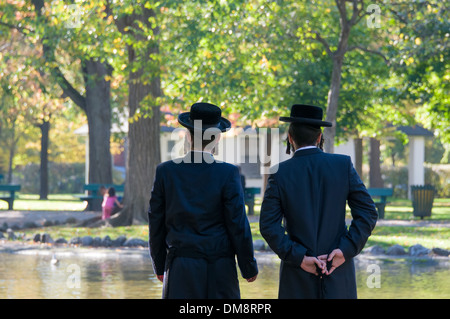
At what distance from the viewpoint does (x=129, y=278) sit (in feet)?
45.5

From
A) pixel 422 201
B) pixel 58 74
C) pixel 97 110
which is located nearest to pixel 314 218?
pixel 422 201

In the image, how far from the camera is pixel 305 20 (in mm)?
23469

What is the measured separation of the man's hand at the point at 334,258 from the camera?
5938mm

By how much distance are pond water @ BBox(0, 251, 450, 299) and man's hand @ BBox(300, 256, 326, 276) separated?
19.7 ft

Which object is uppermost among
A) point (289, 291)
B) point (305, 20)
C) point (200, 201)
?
point (305, 20)

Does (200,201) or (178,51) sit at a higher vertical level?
(178,51)

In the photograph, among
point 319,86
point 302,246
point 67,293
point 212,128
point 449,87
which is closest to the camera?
point 302,246

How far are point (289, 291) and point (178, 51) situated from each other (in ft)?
55.1

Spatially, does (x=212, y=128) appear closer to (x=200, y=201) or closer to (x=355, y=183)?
(x=200, y=201)

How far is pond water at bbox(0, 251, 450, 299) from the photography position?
1214 cm

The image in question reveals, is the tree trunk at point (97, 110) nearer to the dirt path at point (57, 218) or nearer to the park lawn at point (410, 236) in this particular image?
the dirt path at point (57, 218)

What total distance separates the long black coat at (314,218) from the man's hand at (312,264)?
1.6 inches

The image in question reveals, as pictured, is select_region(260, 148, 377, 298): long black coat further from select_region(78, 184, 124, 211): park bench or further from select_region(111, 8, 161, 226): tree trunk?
select_region(78, 184, 124, 211): park bench

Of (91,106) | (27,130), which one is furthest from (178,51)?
(27,130)
